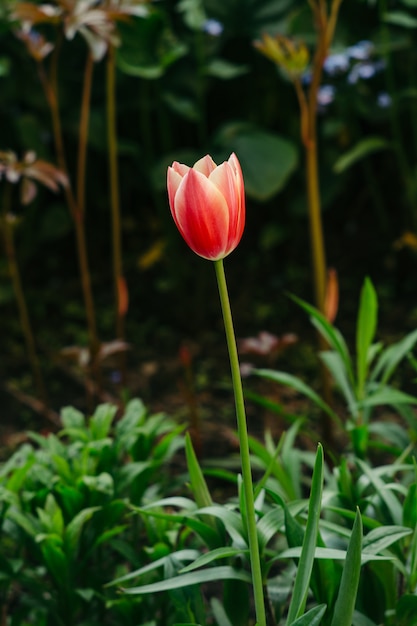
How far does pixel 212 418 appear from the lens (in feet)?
7.04

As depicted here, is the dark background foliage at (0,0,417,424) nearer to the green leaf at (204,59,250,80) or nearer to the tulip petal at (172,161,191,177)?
the green leaf at (204,59,250,80)

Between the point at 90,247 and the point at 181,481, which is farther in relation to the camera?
the point at 90,247

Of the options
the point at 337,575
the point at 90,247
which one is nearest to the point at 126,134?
the point at 90,247

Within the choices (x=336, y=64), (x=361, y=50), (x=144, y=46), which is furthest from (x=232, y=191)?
(x=361, y=50)

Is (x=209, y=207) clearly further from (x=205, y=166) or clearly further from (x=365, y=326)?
(x=365, y=326)

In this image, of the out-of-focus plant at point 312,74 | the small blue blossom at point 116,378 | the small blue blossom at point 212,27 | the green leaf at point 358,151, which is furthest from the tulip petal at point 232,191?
the small blue blossom at point 212,27

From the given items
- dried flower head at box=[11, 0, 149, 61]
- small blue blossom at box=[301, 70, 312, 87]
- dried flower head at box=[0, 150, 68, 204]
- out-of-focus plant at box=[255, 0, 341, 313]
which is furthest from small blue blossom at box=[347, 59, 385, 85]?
dried flower head at box=[0, 150, 68, 204]

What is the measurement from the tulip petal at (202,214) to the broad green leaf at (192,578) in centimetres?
40

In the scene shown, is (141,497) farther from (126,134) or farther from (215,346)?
(126,134)

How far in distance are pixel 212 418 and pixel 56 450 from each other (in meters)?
0.83

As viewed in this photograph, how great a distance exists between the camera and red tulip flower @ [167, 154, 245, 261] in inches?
30.7

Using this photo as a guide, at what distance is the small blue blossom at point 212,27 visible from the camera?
2387 mm

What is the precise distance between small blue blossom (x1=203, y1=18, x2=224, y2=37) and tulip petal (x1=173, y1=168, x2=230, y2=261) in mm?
1715

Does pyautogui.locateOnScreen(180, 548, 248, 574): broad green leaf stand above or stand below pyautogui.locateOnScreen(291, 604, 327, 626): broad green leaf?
above
